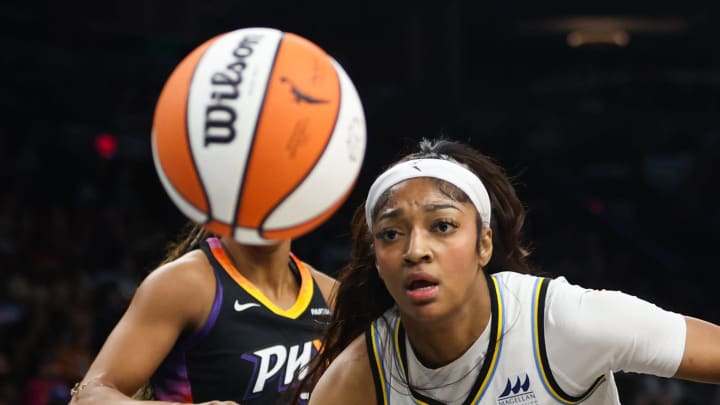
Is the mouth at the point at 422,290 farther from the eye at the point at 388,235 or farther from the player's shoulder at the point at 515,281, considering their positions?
the player's shoulder at the point at 515,281

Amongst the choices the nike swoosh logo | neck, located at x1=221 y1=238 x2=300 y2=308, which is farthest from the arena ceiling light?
the nike swoosh logo

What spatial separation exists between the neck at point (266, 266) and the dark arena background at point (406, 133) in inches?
149

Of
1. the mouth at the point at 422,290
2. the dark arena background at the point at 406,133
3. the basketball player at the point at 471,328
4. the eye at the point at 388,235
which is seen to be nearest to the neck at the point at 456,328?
the basketball player at the point at 471,328

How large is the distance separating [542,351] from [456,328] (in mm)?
231

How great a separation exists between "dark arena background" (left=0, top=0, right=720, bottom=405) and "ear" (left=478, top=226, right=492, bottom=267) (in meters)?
4.55

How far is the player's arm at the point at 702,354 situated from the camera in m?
2.46

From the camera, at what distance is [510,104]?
40.2ft

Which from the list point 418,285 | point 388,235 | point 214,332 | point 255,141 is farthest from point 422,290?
point 214,332

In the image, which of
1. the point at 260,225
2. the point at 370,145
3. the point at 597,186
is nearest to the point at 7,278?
the point at 370,145

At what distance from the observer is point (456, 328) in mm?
2695

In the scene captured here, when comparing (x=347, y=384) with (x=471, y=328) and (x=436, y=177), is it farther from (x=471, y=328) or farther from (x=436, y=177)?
(x=436, y=177)

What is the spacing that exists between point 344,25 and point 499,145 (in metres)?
2.78

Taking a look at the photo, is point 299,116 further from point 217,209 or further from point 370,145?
point 370,145

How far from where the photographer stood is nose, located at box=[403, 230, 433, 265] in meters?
2.51
